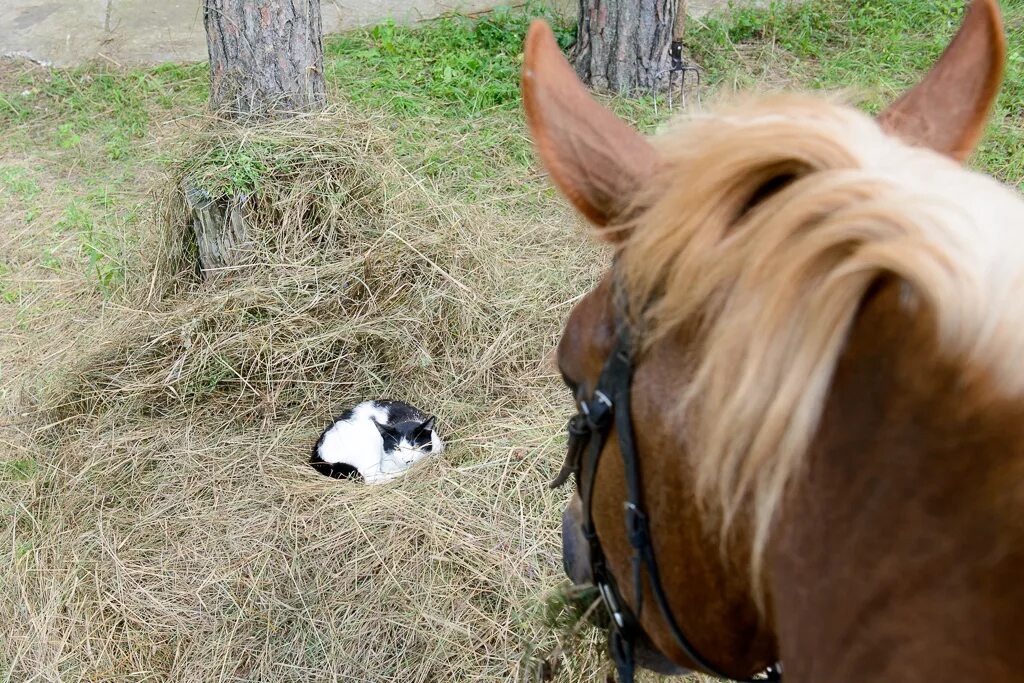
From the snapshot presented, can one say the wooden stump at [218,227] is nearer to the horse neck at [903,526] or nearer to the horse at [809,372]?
the horse at [809,372]

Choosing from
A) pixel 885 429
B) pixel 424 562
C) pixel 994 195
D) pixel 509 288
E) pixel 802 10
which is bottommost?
pixel 424 562

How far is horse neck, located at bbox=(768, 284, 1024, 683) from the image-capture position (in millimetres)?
561

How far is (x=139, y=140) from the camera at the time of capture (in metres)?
4.67

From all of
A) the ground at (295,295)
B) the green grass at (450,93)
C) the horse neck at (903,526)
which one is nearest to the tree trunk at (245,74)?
the ground at (295,295)

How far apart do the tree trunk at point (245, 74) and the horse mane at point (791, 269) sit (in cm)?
247

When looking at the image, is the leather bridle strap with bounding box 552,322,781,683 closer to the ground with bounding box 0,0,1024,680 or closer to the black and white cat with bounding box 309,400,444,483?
the ground with bounding box 0,0,1024,680

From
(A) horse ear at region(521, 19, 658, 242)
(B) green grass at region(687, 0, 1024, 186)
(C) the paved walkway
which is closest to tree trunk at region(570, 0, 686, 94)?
(B) green grass at region(687, 0, 1024, 186)

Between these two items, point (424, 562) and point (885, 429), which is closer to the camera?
point (885, 429)

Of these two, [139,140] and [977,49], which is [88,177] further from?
[977,49]

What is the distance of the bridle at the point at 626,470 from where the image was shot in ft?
2.96

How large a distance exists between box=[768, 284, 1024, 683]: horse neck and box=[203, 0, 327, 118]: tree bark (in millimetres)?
2828

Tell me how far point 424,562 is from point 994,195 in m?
2.07

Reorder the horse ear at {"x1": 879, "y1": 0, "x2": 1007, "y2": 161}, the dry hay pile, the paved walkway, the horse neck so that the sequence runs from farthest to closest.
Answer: the paved walkway < the dry hay pile < the horse ear at {"x1": 879, "y1": 0, "x2": 1007, "y2": 161} < the horse neck

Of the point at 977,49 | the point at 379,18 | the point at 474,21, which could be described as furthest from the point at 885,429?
the point at 379,18
